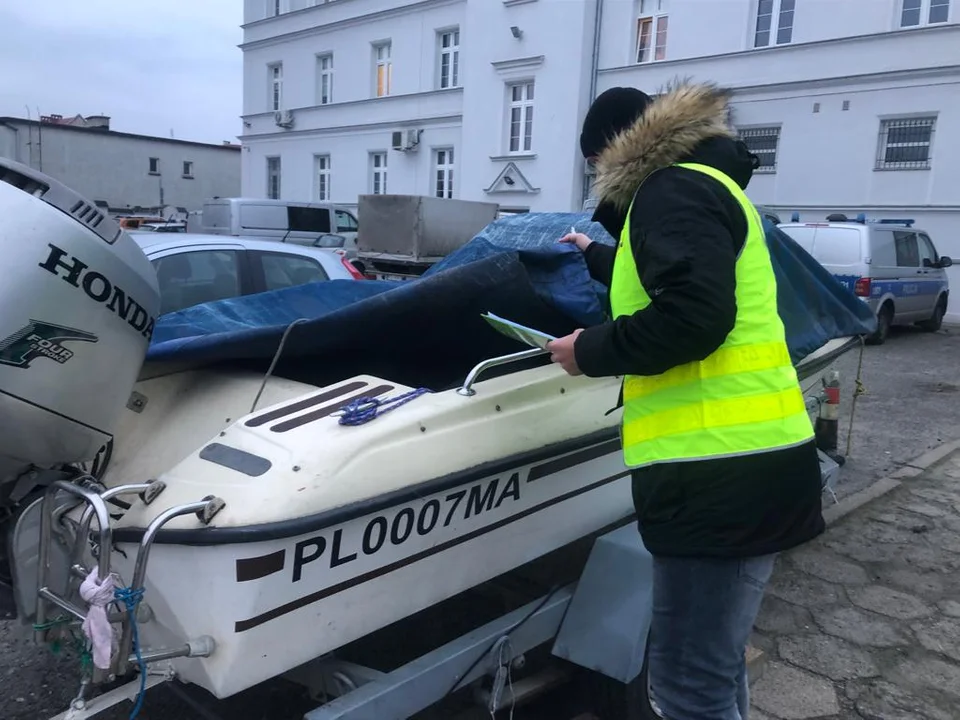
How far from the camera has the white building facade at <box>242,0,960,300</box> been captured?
651 inches

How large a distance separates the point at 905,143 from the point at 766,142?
2.95 m

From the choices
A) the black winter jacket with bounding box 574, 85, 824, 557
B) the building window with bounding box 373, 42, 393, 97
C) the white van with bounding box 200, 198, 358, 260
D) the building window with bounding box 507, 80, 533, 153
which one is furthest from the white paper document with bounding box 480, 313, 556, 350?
the building window with bounding box 373, 42, 393, 97

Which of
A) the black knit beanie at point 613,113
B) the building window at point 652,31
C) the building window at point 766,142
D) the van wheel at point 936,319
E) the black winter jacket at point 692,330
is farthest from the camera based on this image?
the building window at point 652,31

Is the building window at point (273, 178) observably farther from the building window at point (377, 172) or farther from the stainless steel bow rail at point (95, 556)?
the stainless steel bow rail at point (95, 556)

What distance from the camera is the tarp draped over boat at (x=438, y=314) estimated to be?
2656mm

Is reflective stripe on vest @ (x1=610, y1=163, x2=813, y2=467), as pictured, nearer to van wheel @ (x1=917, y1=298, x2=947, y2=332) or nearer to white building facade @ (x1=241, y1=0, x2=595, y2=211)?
van wheel @ (x1=917, y1=298, x2=947, y2=332)

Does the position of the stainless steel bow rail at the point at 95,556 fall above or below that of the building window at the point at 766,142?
below

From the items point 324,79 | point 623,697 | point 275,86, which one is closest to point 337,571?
point 623,697

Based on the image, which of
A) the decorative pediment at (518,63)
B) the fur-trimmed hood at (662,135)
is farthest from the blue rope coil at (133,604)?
the decorative pediment at (518,63)

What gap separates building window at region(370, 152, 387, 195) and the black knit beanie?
25.3 meters

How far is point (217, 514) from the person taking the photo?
197cm

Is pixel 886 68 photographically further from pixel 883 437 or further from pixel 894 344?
pixel 883 437

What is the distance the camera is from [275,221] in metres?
18.2

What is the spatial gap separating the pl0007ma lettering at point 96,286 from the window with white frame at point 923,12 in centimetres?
1815
